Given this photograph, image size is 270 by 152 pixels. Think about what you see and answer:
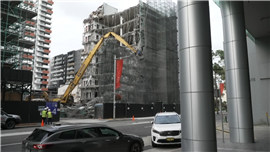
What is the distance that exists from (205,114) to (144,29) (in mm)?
43435

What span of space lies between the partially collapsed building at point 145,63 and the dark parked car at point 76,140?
33422mm

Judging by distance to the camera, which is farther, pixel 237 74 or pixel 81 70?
pixel 81 70

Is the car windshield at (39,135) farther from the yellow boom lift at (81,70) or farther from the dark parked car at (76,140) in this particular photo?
the yellow boom lift at (81,70)

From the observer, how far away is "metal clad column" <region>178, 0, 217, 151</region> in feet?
19.9

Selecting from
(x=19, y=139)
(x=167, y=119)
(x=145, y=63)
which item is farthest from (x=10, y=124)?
(x=145, y=63)

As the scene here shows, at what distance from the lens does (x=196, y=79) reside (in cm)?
628

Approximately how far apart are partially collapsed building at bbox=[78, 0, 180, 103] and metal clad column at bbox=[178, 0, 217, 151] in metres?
34.8

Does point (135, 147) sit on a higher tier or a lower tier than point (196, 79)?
lower

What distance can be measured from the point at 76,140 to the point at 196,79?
413 cm

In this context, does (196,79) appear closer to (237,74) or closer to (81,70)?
(237,74)

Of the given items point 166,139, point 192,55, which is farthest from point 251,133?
point 192,55

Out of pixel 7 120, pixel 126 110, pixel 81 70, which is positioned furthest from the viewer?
pixel 81 70

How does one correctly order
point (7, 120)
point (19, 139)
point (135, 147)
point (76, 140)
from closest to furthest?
point (76, 140)
point (135, 147)
point (19, 139)
point (7, 120)

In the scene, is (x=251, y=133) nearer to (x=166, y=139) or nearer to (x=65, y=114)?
(x=166, y=139)
